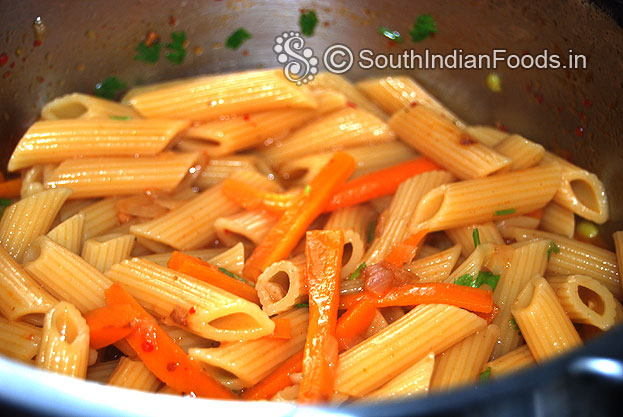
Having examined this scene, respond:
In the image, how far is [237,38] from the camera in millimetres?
3887

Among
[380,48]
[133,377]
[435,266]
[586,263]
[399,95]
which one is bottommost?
[133,377]

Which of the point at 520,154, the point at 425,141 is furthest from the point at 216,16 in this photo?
the point at 520,154

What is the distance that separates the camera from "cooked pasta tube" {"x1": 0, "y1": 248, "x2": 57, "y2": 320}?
2.60m

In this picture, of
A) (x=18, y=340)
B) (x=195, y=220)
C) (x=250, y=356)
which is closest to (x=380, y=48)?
(x=195, y=220)

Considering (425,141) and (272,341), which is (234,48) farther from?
(272,341)

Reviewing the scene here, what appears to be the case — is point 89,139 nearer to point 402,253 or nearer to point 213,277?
point 213,277

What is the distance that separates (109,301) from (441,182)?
1.58 metres

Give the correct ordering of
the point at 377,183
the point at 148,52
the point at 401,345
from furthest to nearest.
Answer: the point at 148,52
the point at 377,183
the point at 401,345

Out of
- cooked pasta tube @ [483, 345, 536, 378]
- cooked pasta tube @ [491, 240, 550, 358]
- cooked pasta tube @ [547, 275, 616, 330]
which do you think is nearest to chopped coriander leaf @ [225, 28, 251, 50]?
cooked pasta tube @ [491, 240, 550, 358]

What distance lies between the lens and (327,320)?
2.57m

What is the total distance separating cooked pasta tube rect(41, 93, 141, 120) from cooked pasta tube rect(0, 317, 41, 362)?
4.07 feet

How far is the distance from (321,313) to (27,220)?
1354 millimetres

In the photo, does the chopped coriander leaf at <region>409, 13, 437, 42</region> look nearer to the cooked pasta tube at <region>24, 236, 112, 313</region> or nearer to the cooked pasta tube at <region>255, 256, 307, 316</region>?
the cooked pasta tube at <region>255, 256, 307, 316</region>

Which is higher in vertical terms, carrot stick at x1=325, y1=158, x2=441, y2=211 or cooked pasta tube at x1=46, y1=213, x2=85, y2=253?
carrot stick at x1=325, y1=158, x2=441, y2=211
